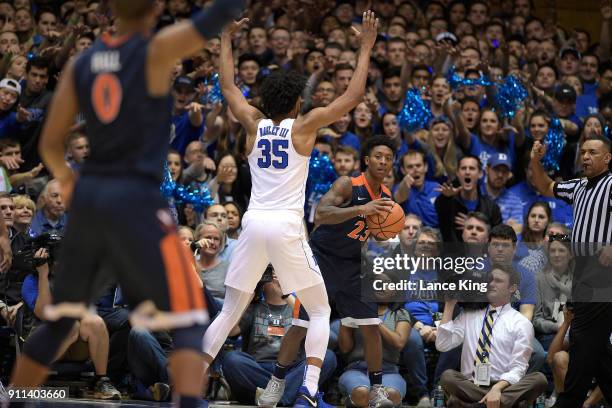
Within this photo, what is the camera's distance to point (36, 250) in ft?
27.9

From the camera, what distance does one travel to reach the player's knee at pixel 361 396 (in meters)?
8.00

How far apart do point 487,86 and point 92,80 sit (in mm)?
8377

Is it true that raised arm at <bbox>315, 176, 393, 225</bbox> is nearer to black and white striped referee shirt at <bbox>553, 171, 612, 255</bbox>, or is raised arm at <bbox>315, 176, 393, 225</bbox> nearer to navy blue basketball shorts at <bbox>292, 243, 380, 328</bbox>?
navy blue basketball shorts at <bbox>292, 243, 380, 328</bbox>

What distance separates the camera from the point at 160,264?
14.7 feet

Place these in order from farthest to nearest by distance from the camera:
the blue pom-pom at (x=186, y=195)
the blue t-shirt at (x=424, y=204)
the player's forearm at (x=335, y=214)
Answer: the blue t-shirt at (x=424, y=204), the blue pom-pom at (x=186, y=195), the player's forearm at (x=335, y=214)

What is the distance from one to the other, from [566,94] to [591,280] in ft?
16.4

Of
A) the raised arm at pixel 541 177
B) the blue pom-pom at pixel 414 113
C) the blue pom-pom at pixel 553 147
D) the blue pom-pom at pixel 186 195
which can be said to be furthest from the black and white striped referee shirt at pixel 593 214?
the blue pom-pom at pixel 186 195

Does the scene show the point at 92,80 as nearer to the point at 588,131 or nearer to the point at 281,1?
the point at 588,131

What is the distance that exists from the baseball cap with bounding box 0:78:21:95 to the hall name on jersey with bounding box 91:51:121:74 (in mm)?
6835

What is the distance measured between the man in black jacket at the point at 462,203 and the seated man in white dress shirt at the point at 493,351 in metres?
1.45

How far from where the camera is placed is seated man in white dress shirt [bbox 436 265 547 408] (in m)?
8.27

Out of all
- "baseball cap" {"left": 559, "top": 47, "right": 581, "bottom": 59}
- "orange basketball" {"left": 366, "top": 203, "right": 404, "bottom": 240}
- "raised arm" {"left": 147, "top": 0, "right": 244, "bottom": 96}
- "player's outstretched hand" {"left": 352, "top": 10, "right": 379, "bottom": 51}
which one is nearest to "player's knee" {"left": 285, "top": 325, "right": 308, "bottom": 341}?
"orange basketball" {"left": 366, "top": 203, "right": 404, "bottom": 240}

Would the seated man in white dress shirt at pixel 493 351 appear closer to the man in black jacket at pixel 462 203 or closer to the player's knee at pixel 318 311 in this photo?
the man in black jacket at pixel 462 203

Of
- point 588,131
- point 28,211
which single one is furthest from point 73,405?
point 588,131
